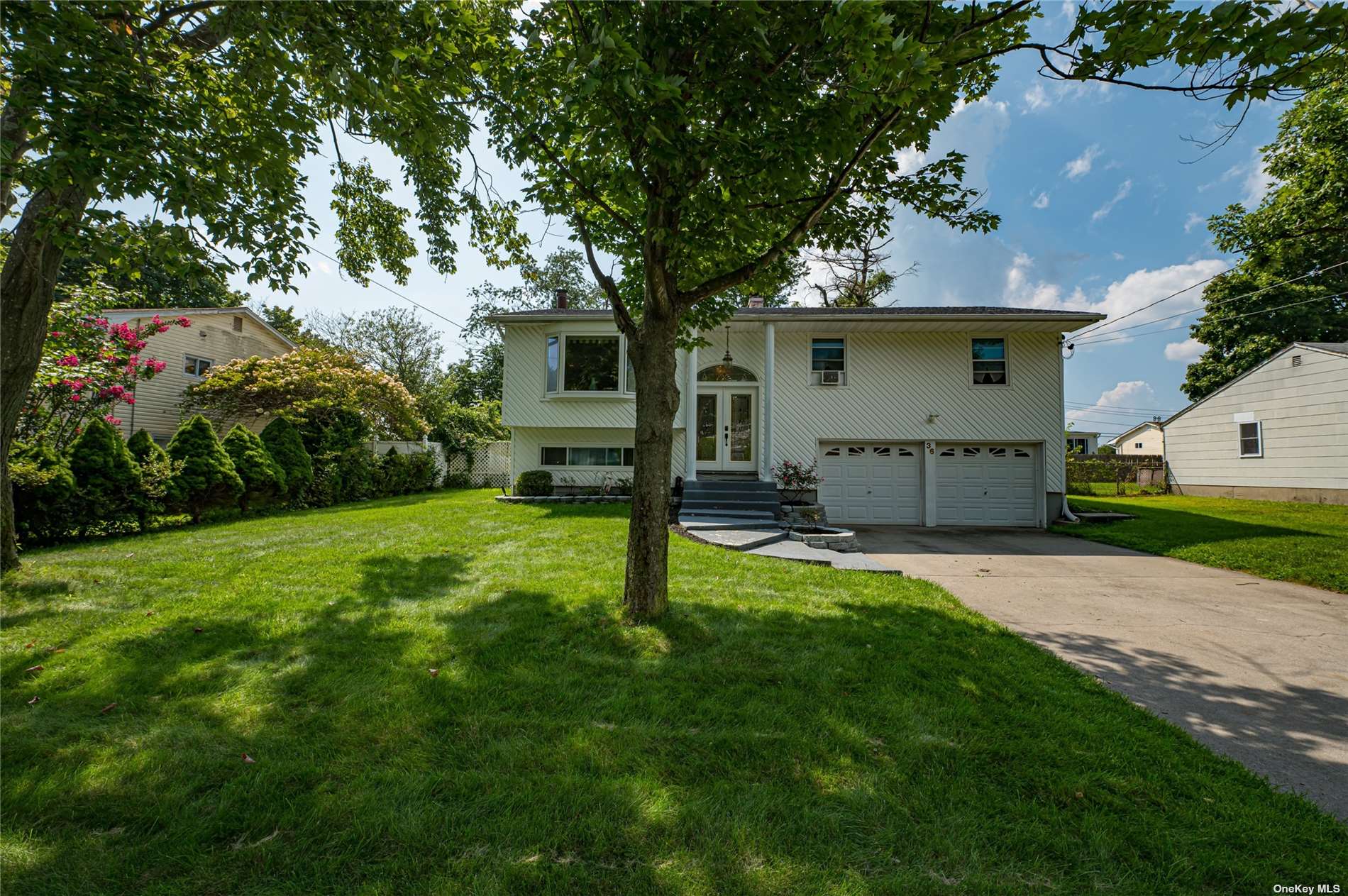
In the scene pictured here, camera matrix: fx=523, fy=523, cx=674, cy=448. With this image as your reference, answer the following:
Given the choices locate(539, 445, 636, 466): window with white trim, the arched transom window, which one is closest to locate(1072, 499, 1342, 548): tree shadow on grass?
the arched transom window

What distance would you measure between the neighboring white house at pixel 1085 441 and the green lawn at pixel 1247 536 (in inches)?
1175

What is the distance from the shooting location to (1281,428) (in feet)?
47.8

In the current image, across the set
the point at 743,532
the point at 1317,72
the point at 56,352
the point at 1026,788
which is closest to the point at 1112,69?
the point at 1317,72

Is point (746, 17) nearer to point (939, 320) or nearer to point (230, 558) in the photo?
point (230, 558)

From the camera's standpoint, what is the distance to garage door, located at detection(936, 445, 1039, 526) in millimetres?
11875

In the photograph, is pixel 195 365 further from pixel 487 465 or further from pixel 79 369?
pixel 79 369

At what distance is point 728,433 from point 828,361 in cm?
291

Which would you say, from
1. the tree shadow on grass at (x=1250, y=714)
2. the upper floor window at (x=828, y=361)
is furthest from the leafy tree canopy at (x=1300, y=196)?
the upper floor window at (x=828, y=361)

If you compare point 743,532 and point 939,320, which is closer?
point 743,532

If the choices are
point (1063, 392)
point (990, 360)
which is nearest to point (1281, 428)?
point (1063, 392)

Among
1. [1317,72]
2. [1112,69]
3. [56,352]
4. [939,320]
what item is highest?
[939,320]

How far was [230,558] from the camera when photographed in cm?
596

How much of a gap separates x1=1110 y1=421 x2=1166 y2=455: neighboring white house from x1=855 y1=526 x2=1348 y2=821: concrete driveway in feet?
97.0

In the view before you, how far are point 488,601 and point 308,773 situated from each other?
2.34 metres
